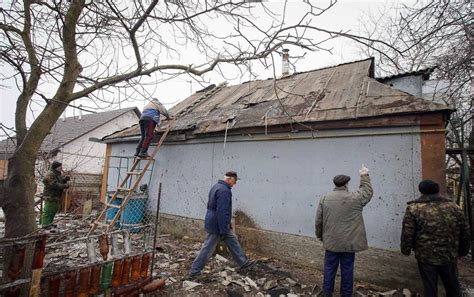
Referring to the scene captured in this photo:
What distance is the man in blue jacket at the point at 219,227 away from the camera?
172 inches

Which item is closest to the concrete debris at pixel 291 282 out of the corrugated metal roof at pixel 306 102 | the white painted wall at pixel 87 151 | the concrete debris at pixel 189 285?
the concrete debris at pixel 189 285

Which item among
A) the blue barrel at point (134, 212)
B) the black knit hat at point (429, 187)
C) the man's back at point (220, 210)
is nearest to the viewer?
the black knit hat at point (429, 187)

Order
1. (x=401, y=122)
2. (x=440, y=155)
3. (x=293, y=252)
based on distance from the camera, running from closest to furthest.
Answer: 1. (x=440, y=155)
2. (x=401, y=122)
3. (x=293, y=252)

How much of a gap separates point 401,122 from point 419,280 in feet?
7.78

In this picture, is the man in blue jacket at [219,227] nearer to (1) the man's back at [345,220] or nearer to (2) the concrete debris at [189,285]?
(2) the concrete debris at [189,285]

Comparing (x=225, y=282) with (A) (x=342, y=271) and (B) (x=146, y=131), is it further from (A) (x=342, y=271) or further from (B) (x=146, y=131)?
(B) (x=146, y=131)

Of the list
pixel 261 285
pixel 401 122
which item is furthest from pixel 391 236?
pixel 261 285

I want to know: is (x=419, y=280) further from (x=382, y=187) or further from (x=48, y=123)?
(x=48, y=123)

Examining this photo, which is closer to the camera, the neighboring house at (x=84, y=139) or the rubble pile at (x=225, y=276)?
the rubble pile at (x=225, y=276)

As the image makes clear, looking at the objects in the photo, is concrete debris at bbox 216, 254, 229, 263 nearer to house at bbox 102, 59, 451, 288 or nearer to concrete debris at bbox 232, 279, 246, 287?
house at bbox 102, 59, 451, 288

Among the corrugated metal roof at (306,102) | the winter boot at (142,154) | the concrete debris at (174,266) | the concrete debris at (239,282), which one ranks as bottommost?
the concrete debris at (174,266)

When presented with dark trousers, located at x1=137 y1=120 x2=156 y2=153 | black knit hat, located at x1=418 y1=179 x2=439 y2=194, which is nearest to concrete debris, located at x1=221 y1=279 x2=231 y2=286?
black knit hat, located at x1=418 y1=179 x2=439 y2=194

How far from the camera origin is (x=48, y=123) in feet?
10.7

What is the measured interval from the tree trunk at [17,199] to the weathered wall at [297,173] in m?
3.76
